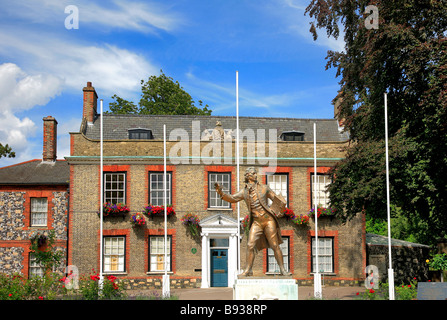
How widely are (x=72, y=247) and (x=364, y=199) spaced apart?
47.1 feet

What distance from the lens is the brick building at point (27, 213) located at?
27.0 m

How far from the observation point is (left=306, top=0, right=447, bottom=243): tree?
19141 millimetres

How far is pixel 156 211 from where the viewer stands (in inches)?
1003

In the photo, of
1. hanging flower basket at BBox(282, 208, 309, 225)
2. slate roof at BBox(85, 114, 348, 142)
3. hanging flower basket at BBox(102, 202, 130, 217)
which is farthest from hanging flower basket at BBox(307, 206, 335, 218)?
hanging flower basket at BBox(102, 202, 130, 217)

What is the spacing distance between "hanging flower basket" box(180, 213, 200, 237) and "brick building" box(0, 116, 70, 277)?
686cm

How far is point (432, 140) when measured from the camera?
63.6 feet

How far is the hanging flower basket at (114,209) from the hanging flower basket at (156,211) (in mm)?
1009

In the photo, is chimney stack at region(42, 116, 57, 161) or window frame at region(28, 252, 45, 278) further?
chimney stack at region(42, 116, 57, 161)

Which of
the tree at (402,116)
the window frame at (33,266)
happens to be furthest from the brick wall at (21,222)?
the tree at (402,116)

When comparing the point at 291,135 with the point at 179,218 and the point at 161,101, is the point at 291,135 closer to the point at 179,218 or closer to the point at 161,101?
the point at 179,218

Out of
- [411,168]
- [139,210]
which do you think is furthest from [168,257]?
[411,168]

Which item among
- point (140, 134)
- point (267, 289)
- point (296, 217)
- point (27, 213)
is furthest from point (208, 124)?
point (267, 289)

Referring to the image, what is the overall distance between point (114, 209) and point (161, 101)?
19.5 m

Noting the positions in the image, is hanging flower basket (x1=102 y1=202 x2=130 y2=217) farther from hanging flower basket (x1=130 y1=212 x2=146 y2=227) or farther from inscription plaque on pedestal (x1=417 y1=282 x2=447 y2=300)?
inscription plaque on pedestal (x1=417 y1=282 x2=447 y2=300)
